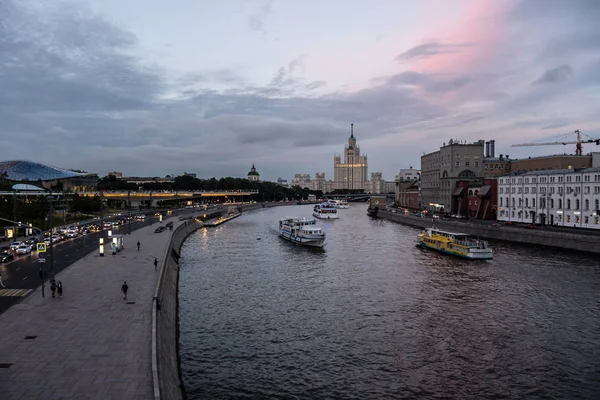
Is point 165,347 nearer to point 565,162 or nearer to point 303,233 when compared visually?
point 303,233

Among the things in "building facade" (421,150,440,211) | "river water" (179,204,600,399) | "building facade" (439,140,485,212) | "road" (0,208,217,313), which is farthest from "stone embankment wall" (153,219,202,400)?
"building facade" (421,150,440,211)

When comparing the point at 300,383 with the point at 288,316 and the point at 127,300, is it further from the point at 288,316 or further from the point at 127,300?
the point at 127,300

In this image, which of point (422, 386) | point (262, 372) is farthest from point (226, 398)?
point (422, 386)

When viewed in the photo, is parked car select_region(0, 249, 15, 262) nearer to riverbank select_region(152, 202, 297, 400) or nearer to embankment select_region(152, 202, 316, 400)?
riverbank select_region(152, 202, 297, 400)

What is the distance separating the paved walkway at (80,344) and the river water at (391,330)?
3641 millimetres

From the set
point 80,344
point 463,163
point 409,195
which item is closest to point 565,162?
point 463,163

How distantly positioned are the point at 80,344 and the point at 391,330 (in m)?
18.1

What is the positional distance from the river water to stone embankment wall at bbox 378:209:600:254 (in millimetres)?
6191

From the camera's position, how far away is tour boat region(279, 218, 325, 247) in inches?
2697

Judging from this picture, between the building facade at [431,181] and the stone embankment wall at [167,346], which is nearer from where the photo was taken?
the stone embankment wall at [167,346]

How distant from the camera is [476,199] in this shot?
99.7m

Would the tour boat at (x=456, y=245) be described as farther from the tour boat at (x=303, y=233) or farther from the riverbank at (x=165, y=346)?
the riverbank at (x=165, y=346)

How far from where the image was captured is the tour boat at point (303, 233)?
6850 centimetres

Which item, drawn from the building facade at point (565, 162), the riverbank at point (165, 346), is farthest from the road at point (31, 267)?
the building facade at point (565, 162)
